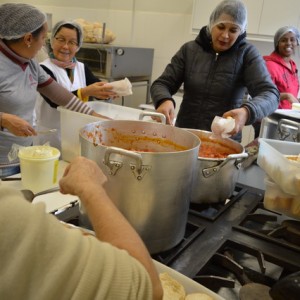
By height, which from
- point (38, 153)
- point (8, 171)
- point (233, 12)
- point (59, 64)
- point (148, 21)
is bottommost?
point (8, 171)

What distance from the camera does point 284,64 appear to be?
2758 mm

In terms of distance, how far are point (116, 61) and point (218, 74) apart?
1.50 m

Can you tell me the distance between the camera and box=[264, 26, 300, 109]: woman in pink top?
2.65m

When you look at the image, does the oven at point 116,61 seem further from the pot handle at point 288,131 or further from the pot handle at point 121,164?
the pot handle at point 121,164

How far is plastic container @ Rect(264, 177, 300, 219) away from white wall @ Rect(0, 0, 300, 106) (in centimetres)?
272

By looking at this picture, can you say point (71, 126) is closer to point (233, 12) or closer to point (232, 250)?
point (232, 250)

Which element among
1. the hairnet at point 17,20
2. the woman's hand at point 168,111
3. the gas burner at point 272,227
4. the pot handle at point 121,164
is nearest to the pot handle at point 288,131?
the woman's hand at point 168,111

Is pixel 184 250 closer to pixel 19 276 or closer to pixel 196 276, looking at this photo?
pixel 196 276

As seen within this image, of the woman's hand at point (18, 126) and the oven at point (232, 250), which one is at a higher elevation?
the woman's hand at point (18, 126)

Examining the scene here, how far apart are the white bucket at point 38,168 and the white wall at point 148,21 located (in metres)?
2.61

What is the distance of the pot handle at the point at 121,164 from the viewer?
0.61 metres

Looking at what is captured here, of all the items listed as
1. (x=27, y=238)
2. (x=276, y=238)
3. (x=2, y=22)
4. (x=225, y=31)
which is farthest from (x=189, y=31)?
(x=27, y=238)

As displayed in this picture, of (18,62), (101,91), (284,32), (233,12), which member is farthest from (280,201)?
(284,32)

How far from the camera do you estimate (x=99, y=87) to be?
1.69 m
